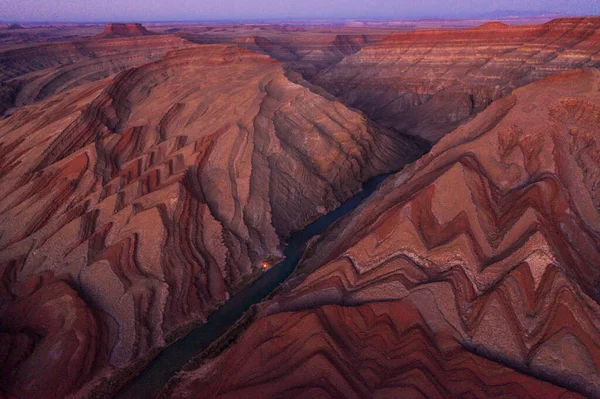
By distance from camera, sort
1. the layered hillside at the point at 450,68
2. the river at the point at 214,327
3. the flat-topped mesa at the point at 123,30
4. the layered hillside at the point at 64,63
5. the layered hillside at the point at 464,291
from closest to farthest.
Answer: the layered hillside at the point at 464,291 → the river at the point at 214,327 → the layered hillside at the point at 450,68 → the layered hillside at the point at 64,63 → the flat-topped mesa at the point at 123,30

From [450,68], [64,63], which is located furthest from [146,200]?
[64,63]

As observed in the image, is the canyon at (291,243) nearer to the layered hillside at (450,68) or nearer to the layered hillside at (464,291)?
the layered hillside at (464,291)

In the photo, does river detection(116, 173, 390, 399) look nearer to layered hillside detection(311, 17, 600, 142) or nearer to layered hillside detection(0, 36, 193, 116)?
layered hillside detection(311, 17, 600, 142)

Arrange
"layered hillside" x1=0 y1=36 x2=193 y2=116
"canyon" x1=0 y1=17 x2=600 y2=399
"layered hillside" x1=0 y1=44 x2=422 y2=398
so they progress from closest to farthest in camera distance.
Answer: "canyon" x1=0 y1=17 x2=600 y2=399 → "layered hillside" x1=0 y1=44 x2=422 y2=398 → "layered hillside" x1=0 y1=36 x2=193 y2=116

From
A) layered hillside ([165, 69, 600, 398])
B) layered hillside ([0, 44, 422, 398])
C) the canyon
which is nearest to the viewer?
layered hillside ([165, 69, 600, 398])

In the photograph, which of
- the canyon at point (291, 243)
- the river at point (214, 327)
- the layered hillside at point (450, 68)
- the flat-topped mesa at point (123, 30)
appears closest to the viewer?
the canyon at point (291, 243)

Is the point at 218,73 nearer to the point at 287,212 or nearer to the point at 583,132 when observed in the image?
the point at 287,212

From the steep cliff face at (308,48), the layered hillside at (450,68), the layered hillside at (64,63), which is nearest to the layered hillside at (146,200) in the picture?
the layered hillside at (450,68)

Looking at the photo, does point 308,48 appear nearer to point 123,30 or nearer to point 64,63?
point 64,63

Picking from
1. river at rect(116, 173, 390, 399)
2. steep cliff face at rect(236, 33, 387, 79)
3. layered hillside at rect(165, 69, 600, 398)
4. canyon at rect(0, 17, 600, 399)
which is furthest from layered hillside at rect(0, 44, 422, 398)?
steep cliff face at rect(236, 33, 387, 79)
